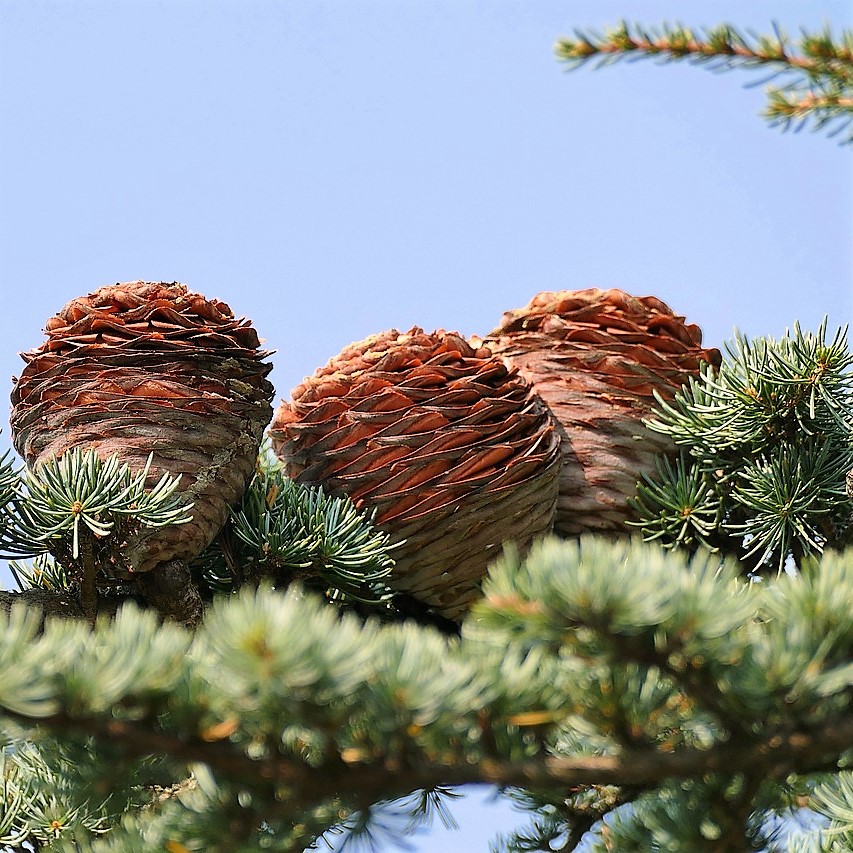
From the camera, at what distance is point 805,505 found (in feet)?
2.47

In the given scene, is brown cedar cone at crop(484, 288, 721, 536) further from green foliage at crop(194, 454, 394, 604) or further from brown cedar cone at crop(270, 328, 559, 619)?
green foliage at crop(194, 454, 394, 604)

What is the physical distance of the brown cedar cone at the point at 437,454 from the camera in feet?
2.42

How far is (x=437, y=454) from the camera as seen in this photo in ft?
2.42

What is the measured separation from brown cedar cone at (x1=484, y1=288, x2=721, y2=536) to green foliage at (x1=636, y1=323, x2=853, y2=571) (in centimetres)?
2

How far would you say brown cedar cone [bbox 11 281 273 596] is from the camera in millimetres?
726

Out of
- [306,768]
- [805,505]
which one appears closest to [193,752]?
[306,768]

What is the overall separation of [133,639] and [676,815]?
0.22m

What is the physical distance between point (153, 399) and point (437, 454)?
0.19 metres

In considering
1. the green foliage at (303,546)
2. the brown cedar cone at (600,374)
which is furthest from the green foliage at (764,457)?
the green foliage at (303,546)

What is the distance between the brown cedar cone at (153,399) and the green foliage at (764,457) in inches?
11.2

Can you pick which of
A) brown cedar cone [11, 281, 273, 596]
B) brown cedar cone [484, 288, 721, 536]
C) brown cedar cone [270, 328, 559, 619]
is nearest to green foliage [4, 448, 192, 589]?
brown cedar cone [11, 281, 273, 596]

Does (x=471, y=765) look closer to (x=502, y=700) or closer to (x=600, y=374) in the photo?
(x=502, y=700)

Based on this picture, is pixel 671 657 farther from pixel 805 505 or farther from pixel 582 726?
pixel 805 505

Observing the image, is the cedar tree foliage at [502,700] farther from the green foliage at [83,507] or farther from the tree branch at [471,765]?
the green foliage at [83,507]
